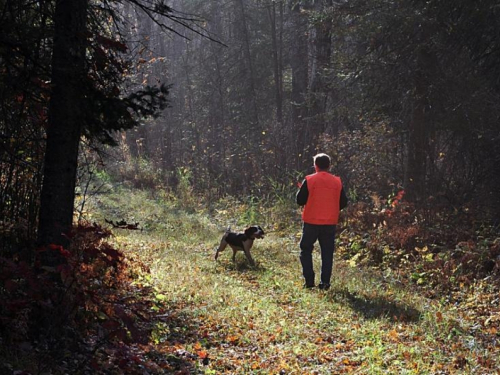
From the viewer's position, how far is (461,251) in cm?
1059

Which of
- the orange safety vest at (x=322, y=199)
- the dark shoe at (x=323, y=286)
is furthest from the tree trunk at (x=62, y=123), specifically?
the dark shoe at (x=323, y=286)

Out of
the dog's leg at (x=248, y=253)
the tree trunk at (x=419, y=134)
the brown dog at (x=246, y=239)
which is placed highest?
the tree trunk at (x=419, y=134)

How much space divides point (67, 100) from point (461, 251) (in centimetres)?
823

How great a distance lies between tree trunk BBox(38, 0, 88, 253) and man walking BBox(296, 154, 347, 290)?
5190 mm

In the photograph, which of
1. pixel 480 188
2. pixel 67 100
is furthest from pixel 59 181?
pixel 480 188

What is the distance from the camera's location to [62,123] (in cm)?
515

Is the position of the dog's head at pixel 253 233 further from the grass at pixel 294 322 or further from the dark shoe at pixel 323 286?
the dark shoe at pixel 323 286

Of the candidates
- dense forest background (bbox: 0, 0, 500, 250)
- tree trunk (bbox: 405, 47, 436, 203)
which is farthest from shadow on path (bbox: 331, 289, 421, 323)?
tree trunk (bbox: 405, 47, 436, 203)

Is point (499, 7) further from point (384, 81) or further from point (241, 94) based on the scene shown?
point (241, 94)

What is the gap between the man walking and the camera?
962cm

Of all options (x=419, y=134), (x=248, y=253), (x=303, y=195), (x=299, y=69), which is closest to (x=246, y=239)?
(x=248, y=253)

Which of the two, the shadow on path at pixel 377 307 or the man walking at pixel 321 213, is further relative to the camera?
the man walking at pixel 321 213

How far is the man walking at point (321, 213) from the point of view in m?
9.62

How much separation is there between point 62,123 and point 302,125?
16283 millimetres
